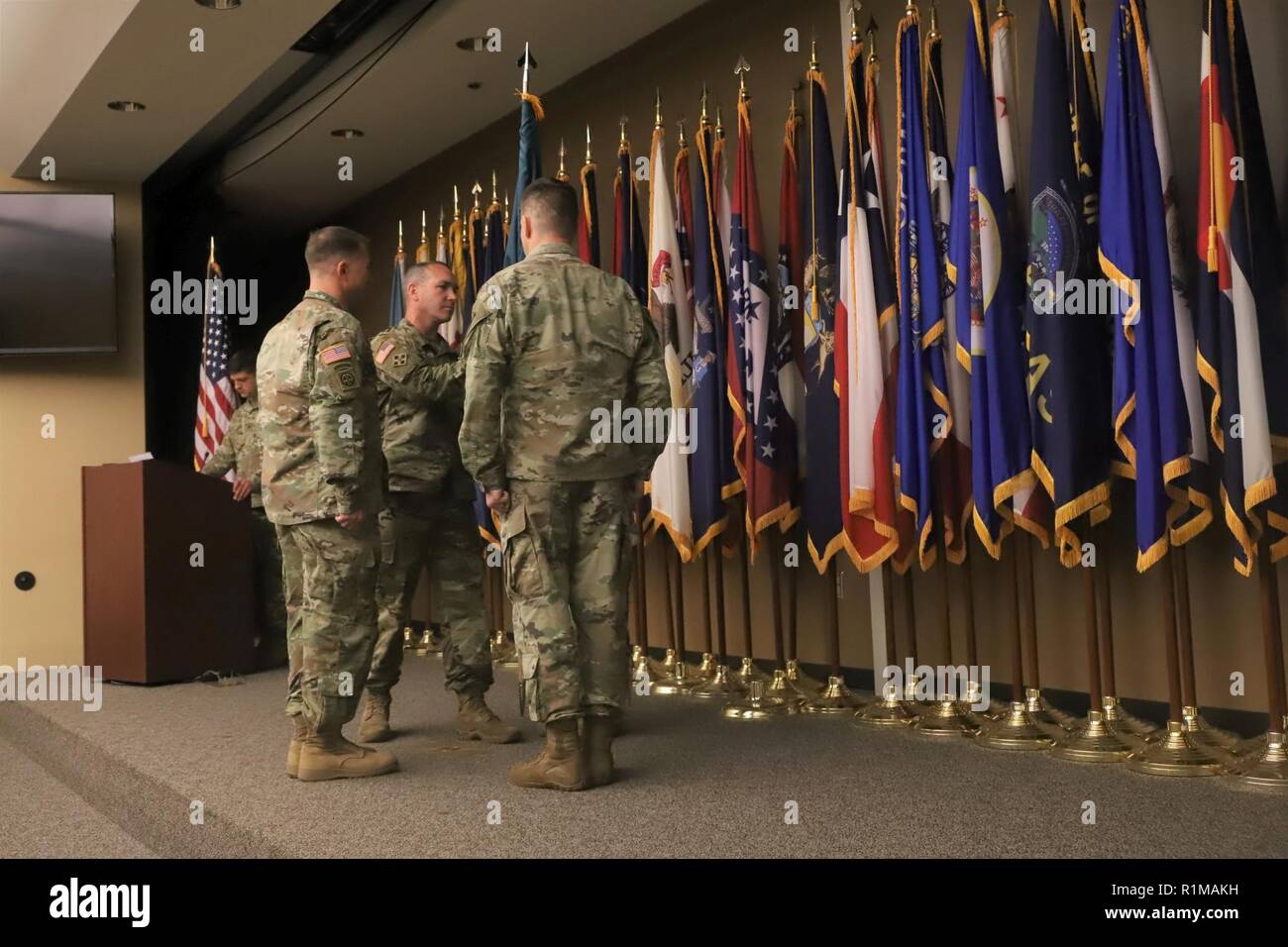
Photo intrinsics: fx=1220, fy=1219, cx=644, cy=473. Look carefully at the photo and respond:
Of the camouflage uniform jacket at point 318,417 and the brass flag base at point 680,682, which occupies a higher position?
the camouflage uniform jacket at point 318,417

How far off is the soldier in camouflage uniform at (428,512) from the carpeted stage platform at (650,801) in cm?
18

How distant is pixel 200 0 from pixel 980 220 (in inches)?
118

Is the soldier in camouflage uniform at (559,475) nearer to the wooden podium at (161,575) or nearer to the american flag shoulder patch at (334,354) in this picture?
the american flag shoulder patch at (334,354)

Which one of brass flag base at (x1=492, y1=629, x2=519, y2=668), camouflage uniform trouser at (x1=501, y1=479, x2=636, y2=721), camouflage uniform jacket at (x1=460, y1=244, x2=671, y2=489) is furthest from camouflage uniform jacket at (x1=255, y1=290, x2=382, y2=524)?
brass flag base at (x1=492, y1=629, x2=519, y2=668)

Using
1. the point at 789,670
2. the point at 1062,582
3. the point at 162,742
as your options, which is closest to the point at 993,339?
the point at 1062,582

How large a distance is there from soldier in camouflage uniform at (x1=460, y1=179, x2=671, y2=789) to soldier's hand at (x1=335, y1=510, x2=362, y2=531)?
0.37 metres

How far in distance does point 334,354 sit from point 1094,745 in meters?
2.28

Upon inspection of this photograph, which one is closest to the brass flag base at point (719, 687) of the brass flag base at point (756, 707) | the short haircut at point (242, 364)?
the brass flag base at point (756, 707)

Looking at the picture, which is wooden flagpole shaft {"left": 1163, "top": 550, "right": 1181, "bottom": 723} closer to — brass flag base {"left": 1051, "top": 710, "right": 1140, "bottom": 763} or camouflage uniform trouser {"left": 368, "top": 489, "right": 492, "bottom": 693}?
brass flag base {"left": 1051, "top": 710, "right": 1140, "bottom": 763}

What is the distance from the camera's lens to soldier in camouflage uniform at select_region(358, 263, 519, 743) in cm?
378

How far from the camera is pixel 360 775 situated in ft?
10.7

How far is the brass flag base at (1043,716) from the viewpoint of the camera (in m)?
3.55

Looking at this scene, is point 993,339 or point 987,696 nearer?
point 993,339
